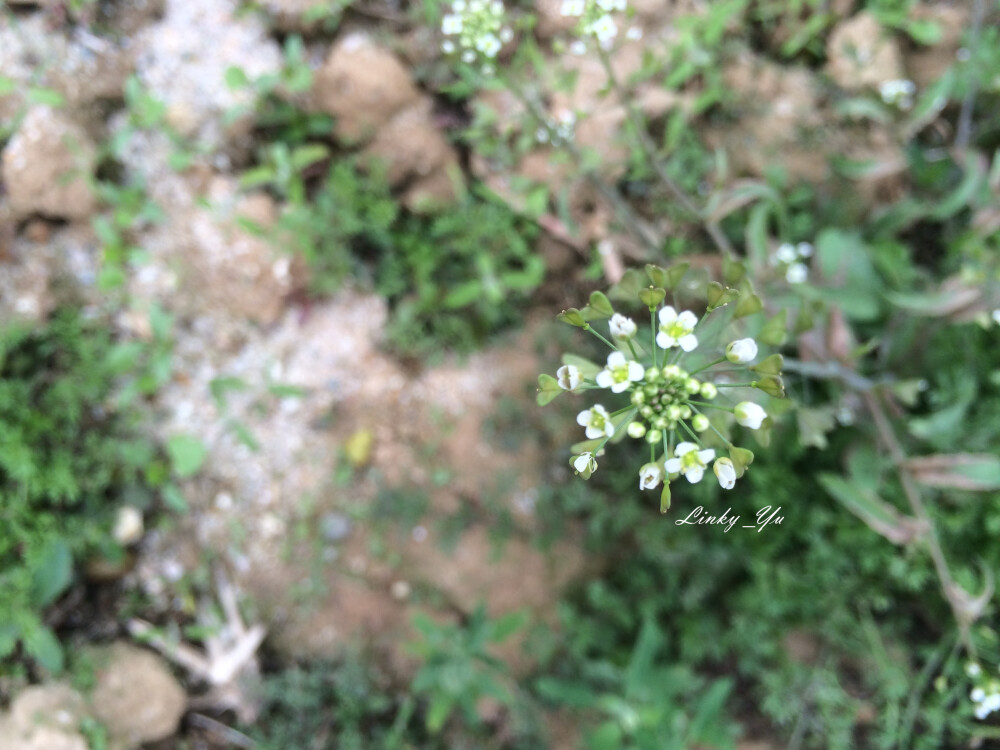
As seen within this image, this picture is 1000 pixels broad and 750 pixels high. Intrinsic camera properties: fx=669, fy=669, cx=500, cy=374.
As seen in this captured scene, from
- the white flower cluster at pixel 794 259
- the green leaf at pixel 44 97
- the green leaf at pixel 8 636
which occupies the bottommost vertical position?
the green leaf at pixel 8 636

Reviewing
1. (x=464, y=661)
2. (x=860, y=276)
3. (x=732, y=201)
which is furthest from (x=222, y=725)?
(x=860, y=276)

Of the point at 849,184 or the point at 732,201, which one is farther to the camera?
the point at 849,184

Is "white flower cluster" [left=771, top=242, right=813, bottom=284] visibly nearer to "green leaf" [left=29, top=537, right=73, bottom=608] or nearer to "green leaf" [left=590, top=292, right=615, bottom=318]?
"green leaf" [left=590, top=292, right=615, bottom=318]

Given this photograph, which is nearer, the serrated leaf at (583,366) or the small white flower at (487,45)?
the serrated leaf at (583,366)

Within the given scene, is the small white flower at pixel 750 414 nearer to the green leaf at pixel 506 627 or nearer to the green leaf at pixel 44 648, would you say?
the green leaf at pixel 506 627

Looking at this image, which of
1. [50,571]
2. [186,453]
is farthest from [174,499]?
[50,571]

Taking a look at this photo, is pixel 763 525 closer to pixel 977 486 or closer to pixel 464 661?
pixel 977 486

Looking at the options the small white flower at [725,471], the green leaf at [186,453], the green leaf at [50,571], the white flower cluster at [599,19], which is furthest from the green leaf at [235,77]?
the small white flower at [725,471]

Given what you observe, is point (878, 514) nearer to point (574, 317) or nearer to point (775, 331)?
point (775, 331)
